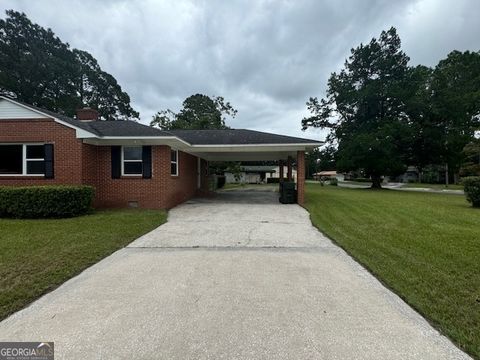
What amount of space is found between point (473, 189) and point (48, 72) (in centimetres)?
4522

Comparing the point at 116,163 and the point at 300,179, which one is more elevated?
the point at 116,163

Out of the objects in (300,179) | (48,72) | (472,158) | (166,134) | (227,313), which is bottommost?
(227,313)

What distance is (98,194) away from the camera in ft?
36.3

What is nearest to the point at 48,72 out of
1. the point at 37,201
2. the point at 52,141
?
the point at 52,141

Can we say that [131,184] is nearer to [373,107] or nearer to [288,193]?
[288,193]

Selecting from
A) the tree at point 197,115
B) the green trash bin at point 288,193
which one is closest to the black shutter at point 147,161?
the green trash bin at point 288,193

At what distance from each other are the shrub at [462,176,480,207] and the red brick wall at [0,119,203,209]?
13381 mm

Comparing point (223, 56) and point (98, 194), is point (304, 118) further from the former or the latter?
Result: point (98, 194)

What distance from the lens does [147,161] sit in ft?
36.1

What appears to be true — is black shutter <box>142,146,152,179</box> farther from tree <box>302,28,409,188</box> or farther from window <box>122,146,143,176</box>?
tree <box>302,28,409,188</box>

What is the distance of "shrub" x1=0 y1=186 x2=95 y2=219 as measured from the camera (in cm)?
884

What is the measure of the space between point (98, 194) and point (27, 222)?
3011 mm

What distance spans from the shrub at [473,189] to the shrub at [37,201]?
16259 millimetres

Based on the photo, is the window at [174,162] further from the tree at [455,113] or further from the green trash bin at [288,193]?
the tree at [455,113]
